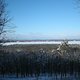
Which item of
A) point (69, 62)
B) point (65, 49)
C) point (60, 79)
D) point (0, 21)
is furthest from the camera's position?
point (65, 49)

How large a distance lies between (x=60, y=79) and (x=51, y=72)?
2.23 m

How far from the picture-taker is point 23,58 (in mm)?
19000

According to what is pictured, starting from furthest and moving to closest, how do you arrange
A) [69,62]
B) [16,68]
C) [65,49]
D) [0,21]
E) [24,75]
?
[65,49] < [0,21] < [69,62] < [16,68] < [24,75]

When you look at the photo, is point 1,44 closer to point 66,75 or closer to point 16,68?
point 16,68

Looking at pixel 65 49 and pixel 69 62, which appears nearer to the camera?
pixel 69 62

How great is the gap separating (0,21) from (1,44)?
2127 mm

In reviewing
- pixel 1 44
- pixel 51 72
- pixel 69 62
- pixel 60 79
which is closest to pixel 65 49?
pixel 1 44

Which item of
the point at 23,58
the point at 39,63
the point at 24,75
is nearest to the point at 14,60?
the point at 23,58

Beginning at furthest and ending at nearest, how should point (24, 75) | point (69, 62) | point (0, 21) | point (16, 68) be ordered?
point (0, 21) < point (69, 62) < point (16, 68) < point (24, 75)

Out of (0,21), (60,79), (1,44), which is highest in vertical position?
(0,21)

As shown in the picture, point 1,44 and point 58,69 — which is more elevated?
point 1,44

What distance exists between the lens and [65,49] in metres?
33.6

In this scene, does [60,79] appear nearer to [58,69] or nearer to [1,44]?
[58,69]

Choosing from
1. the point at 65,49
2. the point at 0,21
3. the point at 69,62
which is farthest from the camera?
the point at 65,49
